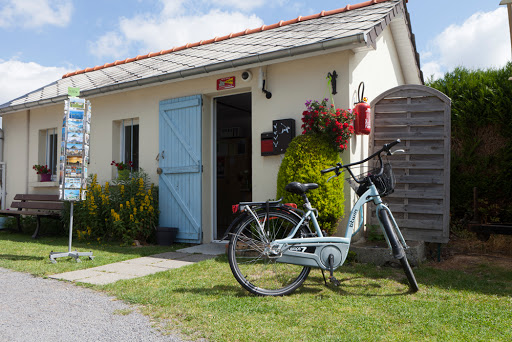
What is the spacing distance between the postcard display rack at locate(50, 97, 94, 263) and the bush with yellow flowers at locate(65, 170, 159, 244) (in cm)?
117

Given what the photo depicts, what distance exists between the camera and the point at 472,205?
21.1ft

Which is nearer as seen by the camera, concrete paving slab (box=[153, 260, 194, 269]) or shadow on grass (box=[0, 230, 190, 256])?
concrete paving slab (box=[153, 260, 194, 269])

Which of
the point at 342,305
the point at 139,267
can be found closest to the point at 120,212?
the point at 139,267

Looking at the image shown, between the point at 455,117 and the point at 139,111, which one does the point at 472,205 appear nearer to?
the point at 455,117

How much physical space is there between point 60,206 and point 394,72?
22.9 feet

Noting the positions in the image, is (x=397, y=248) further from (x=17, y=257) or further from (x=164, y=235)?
(x=17, y=257)

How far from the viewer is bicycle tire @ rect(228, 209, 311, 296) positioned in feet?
10.8

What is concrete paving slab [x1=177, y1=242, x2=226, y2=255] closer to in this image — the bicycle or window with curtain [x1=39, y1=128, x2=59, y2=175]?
the bicycle

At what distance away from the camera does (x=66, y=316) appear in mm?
2850

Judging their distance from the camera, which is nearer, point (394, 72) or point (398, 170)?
point (398, 170)

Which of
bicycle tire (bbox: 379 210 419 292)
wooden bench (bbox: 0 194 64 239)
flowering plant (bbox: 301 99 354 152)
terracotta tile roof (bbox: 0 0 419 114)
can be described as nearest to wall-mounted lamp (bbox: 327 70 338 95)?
flowering plant (bbox: 301 99 354 152)

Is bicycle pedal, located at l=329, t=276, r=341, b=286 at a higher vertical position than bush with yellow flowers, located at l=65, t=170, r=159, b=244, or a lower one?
lower

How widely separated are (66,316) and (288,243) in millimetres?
1786

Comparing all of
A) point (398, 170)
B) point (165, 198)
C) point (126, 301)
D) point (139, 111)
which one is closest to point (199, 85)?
point (139, 111)
